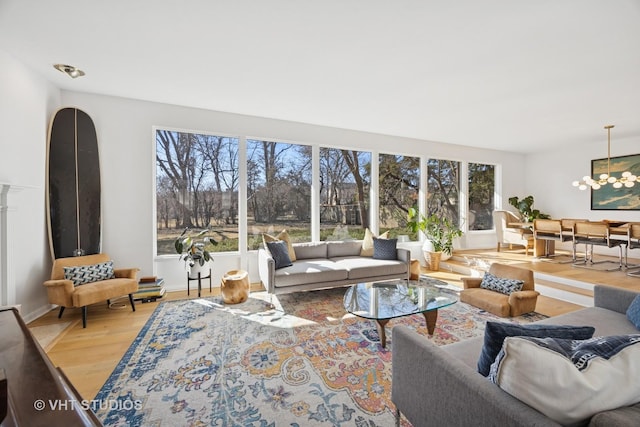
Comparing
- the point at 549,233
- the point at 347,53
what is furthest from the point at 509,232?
the point at 347,53

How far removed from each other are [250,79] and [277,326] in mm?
2851

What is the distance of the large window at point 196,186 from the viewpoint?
416cm

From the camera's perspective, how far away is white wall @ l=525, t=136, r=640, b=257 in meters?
5.94

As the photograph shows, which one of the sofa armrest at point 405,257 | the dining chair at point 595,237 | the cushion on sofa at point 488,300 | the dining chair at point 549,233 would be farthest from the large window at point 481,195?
the cushion on sofa at point 488,300

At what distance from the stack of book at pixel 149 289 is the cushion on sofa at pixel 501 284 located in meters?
4.33

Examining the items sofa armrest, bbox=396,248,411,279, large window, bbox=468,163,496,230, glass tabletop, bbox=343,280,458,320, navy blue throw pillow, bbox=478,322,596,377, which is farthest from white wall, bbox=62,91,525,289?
large window, bbox=468,163,496,230

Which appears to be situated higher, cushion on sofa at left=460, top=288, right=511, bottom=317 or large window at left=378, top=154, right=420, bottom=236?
large window at left=378, top=154, right=420, bottom=236

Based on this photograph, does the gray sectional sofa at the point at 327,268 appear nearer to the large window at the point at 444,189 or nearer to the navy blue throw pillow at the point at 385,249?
the navy blue throw pillow at the point at 385,249

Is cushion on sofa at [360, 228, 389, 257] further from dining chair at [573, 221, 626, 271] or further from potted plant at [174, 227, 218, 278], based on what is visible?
dining chair at [573, 221, 626, 271]

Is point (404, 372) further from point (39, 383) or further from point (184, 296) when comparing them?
point (184, 296)

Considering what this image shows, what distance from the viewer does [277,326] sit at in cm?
292

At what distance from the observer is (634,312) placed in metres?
2.00

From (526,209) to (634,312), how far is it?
583 cm

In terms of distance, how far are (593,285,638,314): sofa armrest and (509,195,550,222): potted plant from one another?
203 inches
